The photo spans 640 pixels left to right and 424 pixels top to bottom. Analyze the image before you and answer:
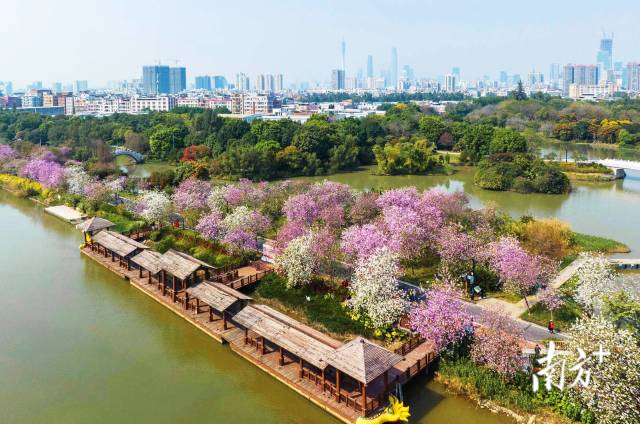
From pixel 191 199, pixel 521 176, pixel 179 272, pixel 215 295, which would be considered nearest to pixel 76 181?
pixel 191 199

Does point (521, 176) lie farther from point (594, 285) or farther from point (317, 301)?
point (317, 301)

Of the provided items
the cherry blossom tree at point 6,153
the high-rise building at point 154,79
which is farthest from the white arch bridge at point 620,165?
the high-rise building at point 154,79

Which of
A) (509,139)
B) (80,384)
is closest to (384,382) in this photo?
(80,384)

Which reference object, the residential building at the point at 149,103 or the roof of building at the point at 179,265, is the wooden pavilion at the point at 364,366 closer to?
the roof of building at the point at 179,265

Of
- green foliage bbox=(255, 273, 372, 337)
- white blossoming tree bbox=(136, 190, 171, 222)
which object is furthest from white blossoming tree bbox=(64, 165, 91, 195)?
green foliage bbox=(255, 273, 372, 337)

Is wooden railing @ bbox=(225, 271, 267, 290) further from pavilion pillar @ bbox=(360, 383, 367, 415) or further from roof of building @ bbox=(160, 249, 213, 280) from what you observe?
pavilion pillar @ bbox=(360, 383, 367, 415)
